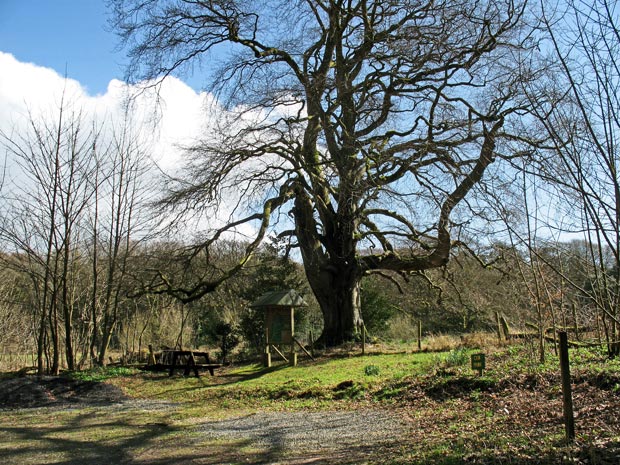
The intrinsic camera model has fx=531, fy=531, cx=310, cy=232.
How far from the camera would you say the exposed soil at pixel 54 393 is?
Result: 1245 centimetres

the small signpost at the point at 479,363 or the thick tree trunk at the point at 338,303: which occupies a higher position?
the thick tree trunk at the point at 338,303

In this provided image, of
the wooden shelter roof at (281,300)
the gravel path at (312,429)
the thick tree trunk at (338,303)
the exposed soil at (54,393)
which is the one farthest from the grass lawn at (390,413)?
the thick tree trunk at (338,303)

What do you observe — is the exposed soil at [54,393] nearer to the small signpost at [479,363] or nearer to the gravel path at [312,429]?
the gravel path at [312,429]

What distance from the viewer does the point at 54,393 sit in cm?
1331

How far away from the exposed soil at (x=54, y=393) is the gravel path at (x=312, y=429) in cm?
512

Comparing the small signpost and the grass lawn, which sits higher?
the small signpost

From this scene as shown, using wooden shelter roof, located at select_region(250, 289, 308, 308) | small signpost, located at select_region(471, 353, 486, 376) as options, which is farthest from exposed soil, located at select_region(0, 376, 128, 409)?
small signpost, located at select_region(471, 353, 486, 376)

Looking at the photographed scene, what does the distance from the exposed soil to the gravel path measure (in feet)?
16.8

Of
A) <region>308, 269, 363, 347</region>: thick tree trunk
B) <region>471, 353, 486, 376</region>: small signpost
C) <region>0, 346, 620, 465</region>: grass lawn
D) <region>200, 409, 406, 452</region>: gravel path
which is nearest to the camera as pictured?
<region>0, 346, 620, 465</region>: grass lawn

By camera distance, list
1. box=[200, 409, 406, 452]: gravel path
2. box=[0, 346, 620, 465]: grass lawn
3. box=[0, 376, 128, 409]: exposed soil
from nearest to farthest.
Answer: box=[0, 346, 620, 465]: grass lawn → box=[200, 409, 406, 452]: gravel path → box=[0, 376, 128, 409]: exposed soil

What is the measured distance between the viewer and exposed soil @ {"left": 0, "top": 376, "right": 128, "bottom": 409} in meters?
12.5

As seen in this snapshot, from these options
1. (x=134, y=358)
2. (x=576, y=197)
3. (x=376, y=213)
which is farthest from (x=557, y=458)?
(x=134, y=358)

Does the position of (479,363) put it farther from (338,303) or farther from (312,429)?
(338,303)

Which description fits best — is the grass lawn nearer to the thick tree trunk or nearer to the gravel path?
the gravel path
